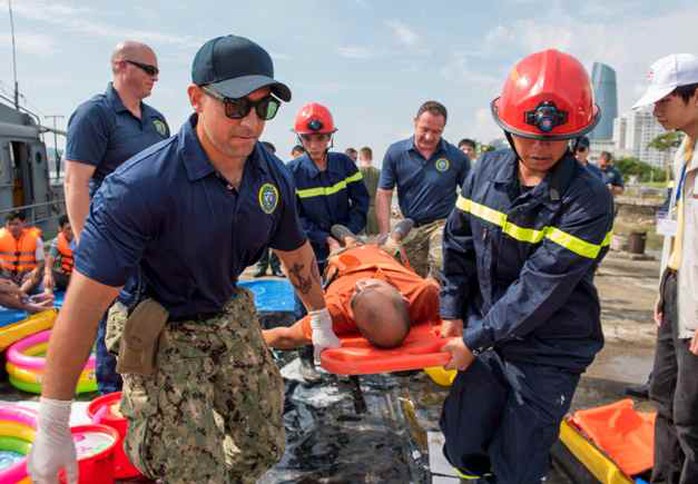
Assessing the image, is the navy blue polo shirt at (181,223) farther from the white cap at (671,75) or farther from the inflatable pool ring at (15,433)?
the white cap at (671,75)

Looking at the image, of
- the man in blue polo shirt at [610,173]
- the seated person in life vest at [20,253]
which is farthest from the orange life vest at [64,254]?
the man in blue polo shirt at [610,173]

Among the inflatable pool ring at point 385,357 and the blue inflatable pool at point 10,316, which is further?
the blue inflatable pool at point 10,316

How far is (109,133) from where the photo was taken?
303 cm

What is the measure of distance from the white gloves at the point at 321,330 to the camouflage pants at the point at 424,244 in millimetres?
2095

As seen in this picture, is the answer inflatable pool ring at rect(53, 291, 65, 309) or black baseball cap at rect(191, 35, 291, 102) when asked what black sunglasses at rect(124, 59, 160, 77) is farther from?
inflatable pool ring at rect(53, 291, 65, 309)

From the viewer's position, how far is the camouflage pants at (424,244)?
481 centimetres

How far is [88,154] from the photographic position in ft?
9.67

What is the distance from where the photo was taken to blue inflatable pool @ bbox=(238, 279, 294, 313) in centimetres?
525

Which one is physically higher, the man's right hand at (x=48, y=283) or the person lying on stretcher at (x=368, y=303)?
the person lying on stretcher at (x=368, y=303)

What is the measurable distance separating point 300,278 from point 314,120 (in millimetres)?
2085

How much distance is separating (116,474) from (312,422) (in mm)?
1129

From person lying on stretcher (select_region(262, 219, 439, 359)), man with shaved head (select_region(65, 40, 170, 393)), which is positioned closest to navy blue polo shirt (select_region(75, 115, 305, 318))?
person lying on stretcher (select_region(262, 219, 439, 359))

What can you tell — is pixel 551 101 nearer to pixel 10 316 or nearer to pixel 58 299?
pixel 10 316

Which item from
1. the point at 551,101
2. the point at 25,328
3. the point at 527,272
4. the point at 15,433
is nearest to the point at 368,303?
the point at 527,272
